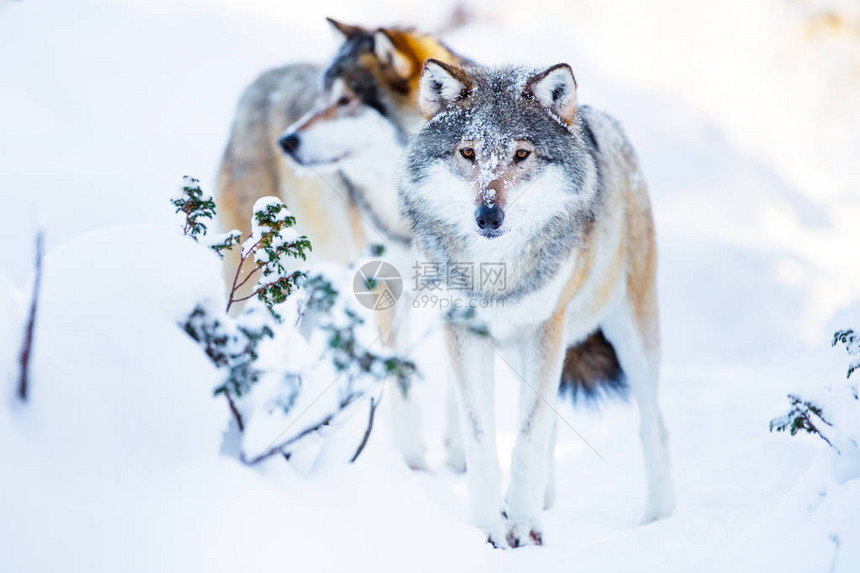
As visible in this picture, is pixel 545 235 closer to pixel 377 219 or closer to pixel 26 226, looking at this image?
pixel 377 219

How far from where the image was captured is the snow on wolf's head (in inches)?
111

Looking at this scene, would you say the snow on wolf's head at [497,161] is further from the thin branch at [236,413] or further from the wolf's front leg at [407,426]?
the wolf's front leg at [407,426]

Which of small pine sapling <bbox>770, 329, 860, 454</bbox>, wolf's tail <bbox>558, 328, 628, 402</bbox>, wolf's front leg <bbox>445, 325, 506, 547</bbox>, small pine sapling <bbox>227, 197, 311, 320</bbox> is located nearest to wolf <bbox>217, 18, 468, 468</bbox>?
wolf's tail <bbox>558, 328, 628, 402</bbox>

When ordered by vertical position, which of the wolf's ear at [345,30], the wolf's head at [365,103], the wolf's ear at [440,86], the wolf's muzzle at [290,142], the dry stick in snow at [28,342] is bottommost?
the dry stick in snow at [28,342]

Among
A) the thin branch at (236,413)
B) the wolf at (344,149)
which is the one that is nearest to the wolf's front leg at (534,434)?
the wolf at (344,149)

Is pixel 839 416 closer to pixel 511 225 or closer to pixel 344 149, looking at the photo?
pixel 511 225

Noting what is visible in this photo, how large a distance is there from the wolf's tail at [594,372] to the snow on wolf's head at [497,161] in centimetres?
88

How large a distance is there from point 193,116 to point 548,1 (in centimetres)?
582

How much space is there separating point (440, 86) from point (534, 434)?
1.31 meters

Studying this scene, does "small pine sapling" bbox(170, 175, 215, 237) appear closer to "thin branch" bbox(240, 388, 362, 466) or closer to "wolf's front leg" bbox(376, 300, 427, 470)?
"thin branch" bbox(240, 388, 362, 466)

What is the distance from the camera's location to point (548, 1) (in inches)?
465

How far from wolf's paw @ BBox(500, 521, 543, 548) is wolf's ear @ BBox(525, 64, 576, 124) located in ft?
4.80

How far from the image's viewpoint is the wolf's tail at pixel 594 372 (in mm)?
3773

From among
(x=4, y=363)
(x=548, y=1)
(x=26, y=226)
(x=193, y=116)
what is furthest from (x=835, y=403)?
(x=548, y=1)
